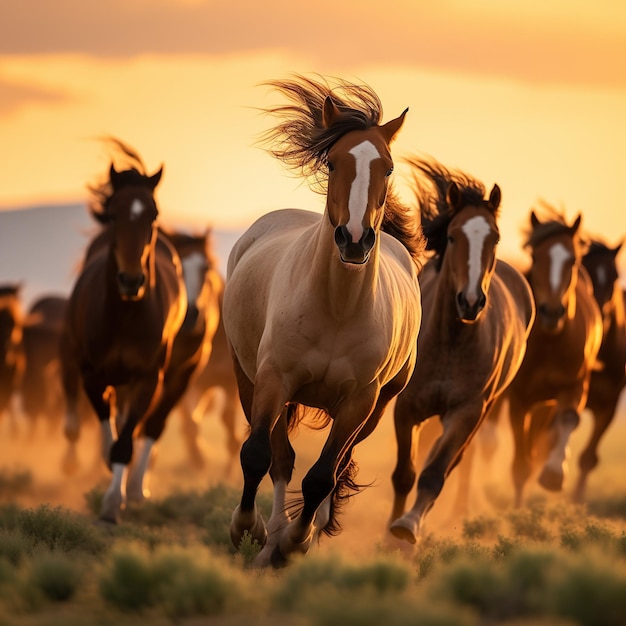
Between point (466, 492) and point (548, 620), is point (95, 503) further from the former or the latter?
point (548, 620)

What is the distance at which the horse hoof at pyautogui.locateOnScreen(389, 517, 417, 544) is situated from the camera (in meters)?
8.75

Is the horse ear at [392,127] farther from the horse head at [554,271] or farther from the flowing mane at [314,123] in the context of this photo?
the horse head at [554,271]

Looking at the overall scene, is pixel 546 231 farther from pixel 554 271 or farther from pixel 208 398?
pixel 208 398

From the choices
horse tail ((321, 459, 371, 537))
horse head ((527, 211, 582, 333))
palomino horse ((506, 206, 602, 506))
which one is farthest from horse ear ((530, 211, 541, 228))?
horse tail ((321, 459, 371, 537))

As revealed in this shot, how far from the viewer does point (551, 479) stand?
A: 1251cm

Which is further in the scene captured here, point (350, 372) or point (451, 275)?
point (451, 275)

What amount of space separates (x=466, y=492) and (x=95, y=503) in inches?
158

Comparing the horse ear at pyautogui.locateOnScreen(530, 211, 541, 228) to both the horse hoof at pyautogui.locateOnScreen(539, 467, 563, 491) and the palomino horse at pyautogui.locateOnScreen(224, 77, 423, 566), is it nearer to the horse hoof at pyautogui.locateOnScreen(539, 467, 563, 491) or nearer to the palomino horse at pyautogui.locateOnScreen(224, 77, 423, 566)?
the horse hoof at pyautogui.locateOnScreen(539, 467, 563, 491)

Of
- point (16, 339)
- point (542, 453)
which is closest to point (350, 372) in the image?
point (542, 453)

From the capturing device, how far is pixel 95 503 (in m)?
11.3

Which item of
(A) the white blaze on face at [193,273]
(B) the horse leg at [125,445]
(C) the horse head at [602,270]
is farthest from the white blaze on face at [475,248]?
(C) the horse head at [602,270]

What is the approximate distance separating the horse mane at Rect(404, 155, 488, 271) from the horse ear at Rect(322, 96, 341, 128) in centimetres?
261

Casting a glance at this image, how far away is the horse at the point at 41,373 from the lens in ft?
68.6

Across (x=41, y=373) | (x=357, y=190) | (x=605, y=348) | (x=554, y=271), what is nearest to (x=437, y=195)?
(x=554, y=271)
